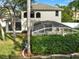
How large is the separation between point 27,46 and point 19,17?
1293 centimetres

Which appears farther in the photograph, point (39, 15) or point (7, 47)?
point (39, 15)

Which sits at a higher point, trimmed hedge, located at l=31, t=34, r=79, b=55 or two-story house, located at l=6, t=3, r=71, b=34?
two-story house, located at l=6, t=3, r=71, b=34

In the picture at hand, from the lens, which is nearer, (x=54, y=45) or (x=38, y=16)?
(x=54, y=45)

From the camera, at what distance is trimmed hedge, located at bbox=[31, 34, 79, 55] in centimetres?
2208

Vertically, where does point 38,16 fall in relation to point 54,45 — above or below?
above

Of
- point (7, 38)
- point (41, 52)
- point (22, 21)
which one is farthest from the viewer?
point (22, 21)

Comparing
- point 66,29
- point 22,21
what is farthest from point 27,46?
point 22,21

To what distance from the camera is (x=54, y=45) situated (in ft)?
73.6

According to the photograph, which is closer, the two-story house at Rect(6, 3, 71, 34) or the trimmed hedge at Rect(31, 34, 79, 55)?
the trimmed hedge at Rect(31, 34, 79, 55)

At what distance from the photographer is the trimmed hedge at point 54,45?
22078 millimetres

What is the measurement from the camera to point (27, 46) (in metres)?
22.3

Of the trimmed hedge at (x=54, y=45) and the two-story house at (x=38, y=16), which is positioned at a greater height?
the two-story house at (x=38, y=16)

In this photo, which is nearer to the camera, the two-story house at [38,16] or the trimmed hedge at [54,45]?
the trimmed hedge at [54,45]

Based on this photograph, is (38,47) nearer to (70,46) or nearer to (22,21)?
(70,46)
